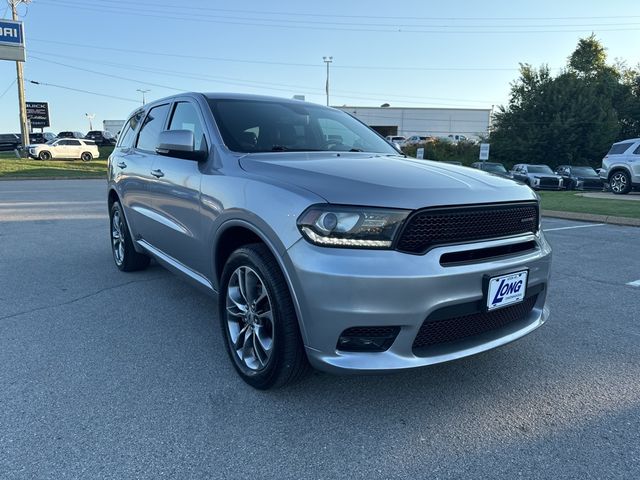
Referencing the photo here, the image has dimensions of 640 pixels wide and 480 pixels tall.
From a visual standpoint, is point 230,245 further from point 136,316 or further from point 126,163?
point 126,163

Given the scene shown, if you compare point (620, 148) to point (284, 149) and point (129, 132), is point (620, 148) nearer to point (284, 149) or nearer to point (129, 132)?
point (129, 132)

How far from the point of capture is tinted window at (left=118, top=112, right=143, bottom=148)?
5227 mm

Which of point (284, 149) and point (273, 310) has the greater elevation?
point (284, 149)

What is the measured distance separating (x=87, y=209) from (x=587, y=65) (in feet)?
167

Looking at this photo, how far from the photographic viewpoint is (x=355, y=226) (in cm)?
233

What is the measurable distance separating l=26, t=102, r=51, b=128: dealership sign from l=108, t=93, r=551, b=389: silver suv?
149 feet

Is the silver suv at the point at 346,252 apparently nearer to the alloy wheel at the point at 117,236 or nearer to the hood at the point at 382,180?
the hood at the point at 382,180

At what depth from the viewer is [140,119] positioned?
5.16 meters

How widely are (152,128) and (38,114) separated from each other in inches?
1736

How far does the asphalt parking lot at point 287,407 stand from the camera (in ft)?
7.22

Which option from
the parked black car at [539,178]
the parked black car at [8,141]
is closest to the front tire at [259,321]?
the parked black car at [539,178]

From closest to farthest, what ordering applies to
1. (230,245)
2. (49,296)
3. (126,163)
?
(230,245) → (49,296) → (126,163)

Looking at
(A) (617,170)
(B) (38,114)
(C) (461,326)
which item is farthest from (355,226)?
(B) (38,114)

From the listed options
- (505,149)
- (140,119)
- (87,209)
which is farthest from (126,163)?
(505,149)
